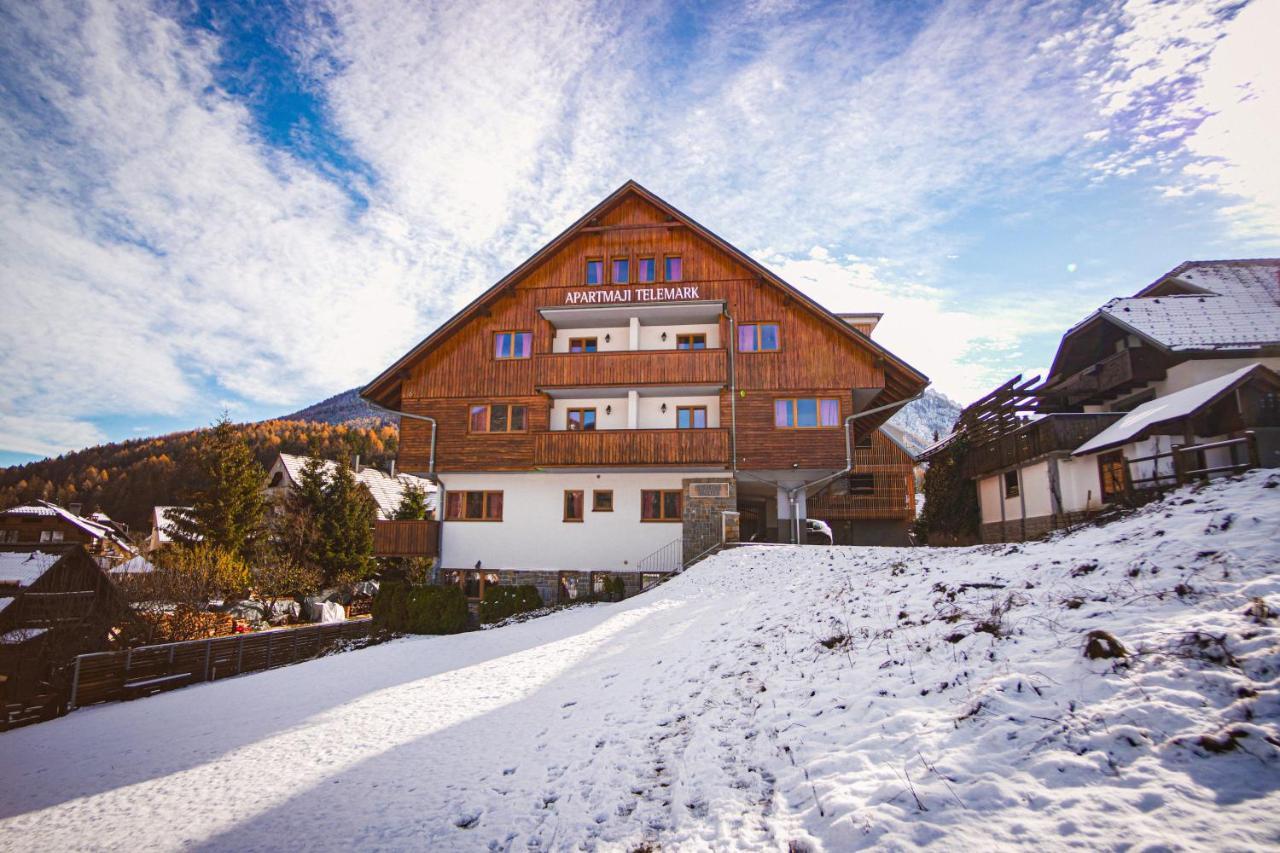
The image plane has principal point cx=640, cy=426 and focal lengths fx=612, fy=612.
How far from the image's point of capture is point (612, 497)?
24.9 meters

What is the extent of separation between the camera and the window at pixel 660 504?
24.5 m

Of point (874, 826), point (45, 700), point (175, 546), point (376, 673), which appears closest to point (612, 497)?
point (376, 673)

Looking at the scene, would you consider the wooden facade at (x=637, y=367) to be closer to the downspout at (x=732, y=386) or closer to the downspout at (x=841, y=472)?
the downspout at (x=732, y=386)

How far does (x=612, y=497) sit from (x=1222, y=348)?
21294mm

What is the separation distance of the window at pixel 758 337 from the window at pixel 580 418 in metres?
6.84

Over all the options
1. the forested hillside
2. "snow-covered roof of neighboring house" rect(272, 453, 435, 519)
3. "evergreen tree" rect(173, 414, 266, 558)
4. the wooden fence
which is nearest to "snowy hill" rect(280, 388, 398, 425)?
the forested hillside

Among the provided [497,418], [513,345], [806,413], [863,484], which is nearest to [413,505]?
[497,418]

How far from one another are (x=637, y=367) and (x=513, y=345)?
569 centimetres

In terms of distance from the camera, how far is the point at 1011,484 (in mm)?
24578

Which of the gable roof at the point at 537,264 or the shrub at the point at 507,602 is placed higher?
the gable roof at the point at 537,264

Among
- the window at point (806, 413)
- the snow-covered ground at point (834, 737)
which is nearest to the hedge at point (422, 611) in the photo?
the snow-covered ground at point (834, 737)

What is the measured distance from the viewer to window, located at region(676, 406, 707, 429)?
83.7ft

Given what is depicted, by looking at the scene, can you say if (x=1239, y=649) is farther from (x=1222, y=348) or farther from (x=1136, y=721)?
(x=1222, y=348)

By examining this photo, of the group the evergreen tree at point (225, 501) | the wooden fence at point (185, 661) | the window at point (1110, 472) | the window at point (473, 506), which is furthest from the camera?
the evergreen tree at point (225, 501)
